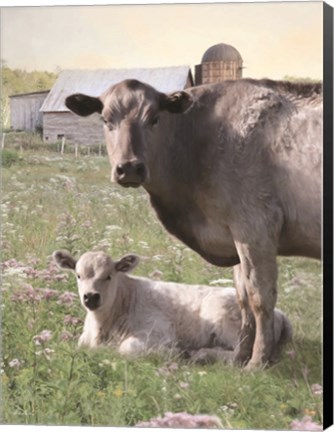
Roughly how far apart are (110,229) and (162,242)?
0.34 m

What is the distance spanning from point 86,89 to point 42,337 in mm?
1577

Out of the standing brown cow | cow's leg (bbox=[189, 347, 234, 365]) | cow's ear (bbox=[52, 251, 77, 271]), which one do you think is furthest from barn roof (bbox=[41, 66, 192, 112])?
cow's leg (bbox=[189, 347, 234, 365])

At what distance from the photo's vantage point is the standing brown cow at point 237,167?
6.45 meters

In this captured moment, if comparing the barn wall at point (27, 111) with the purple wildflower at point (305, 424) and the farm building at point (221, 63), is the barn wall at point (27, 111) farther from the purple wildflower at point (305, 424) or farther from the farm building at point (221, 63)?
the purple wildflower at point (305, 424)

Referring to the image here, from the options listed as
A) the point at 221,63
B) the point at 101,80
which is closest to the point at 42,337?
the point at 101,80

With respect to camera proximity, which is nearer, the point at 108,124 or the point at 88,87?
the point at 108,124

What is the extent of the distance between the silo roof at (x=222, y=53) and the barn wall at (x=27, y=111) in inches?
44.0

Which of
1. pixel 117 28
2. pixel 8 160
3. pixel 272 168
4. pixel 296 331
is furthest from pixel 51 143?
pixel 296 331

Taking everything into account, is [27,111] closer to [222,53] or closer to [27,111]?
[27,111]

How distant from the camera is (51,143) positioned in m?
6.98

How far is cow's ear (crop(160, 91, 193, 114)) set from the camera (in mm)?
6551

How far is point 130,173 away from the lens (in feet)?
21.1

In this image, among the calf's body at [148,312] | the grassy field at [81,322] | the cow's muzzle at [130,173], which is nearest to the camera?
the cow's muzzle at [130,173]

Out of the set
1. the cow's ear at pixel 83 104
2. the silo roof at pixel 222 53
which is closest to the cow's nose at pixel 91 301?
the cow's ear at pixel 83 104
